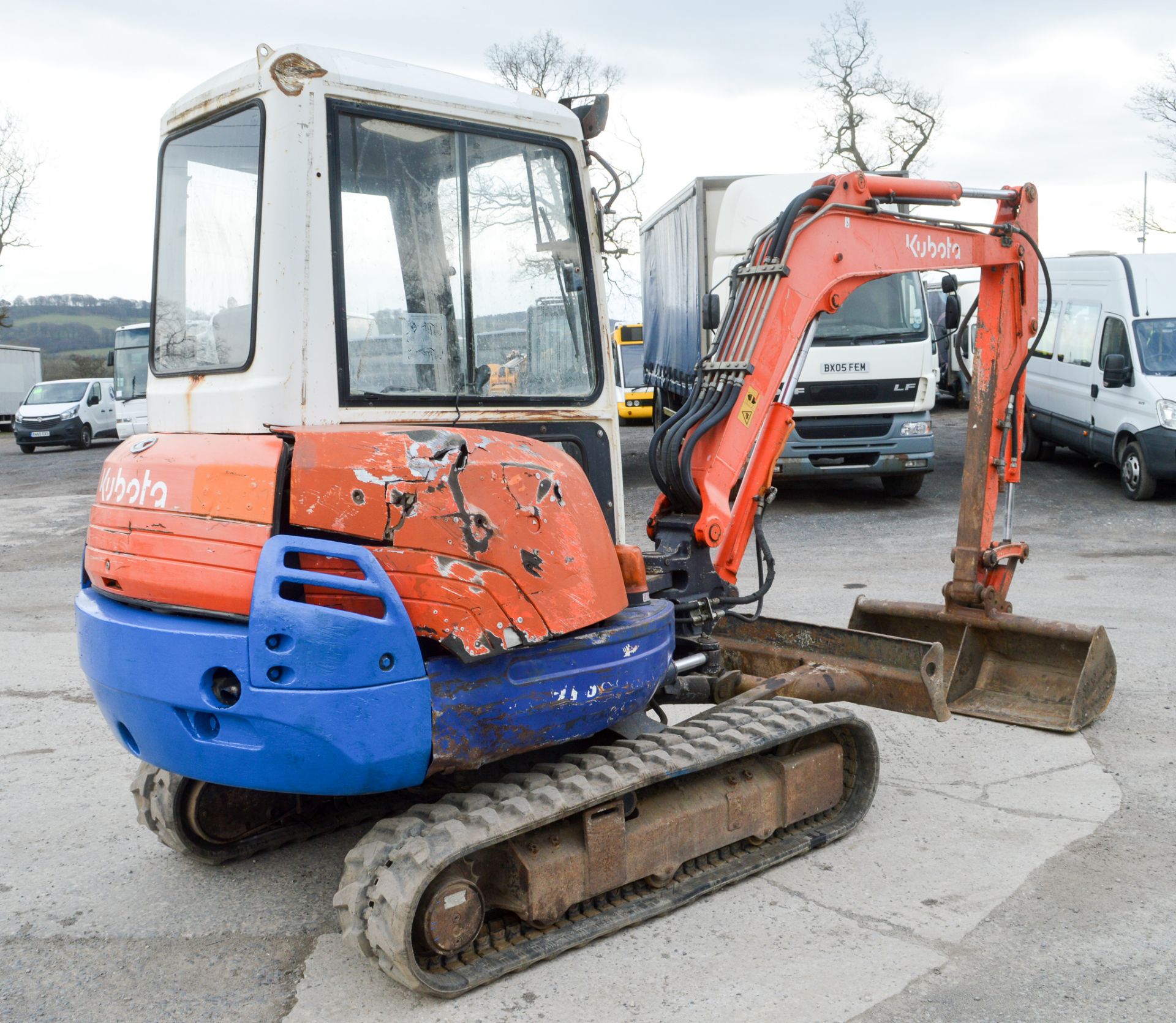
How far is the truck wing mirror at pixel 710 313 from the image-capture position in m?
4.91

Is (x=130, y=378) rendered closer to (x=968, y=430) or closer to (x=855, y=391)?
(x=855, y=391)

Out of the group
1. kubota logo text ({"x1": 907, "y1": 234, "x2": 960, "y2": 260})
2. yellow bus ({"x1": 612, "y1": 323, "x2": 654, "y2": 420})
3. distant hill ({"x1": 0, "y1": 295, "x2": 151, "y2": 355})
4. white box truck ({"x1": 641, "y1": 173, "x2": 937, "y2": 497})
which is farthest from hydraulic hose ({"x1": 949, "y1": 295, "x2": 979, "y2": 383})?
distant hill ({"x1": 0, "y1": 295, "x2": 151, "y2": 355})

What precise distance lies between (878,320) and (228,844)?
31.3 ft

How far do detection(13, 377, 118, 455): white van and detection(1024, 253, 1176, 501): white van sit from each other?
794 inches

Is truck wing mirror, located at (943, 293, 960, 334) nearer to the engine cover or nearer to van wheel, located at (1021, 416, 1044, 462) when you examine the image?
the engine cover

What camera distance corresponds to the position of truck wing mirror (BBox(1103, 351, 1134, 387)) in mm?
12597

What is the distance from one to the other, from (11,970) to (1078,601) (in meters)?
7.32

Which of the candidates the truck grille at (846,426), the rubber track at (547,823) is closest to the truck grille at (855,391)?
the truck grille at (846,426)

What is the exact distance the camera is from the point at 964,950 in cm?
357

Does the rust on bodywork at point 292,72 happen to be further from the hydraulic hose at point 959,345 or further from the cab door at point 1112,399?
the cab door at point 1112,399

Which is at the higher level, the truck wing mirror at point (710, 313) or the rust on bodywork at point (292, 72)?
the rust on bodywork at point (292, 72)

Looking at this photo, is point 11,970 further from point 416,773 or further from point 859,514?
point 859,514

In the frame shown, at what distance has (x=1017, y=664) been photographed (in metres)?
6.15

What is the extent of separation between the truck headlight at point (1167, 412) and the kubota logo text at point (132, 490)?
37.0 feet
